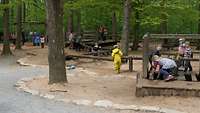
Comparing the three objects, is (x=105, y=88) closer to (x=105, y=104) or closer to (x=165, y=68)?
(x=165, y=68)

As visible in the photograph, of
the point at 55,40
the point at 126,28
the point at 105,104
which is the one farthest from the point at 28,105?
the point at 126,28

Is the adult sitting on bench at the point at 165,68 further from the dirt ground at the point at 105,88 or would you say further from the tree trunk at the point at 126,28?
the tree trunk at the point at 126,28

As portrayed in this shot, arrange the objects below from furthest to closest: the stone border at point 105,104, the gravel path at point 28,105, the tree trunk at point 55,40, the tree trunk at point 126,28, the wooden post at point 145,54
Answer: the tree trunk at point 126,28 → the tree trunk at point 55,40 → the wooden post at point 145,54 → the stone border at point 105,104 → the gravel path at point 28,105

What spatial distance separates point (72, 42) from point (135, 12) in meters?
4.61

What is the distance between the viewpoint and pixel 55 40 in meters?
14.5

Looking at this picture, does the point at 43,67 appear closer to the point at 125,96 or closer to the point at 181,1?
the point at 125,96

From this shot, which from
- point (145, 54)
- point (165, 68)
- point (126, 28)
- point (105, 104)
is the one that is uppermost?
point (126, 28)

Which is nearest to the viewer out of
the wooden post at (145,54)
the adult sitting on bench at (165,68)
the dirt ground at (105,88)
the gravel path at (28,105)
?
the gravel path at (28,105)

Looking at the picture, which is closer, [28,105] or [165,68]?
[28,105]

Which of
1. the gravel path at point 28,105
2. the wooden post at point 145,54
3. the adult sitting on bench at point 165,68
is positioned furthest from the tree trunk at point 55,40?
the adult sitting on bench at point 165,68

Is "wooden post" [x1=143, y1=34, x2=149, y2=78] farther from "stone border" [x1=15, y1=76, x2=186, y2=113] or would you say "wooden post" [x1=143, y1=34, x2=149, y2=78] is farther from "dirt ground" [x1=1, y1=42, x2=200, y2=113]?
"stone border" [x1=15, y1=76, x2=186, y2=113]

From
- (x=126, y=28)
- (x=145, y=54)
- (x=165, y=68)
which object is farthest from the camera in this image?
(x=126, y=28)

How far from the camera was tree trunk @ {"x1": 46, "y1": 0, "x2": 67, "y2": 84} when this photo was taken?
1445 centimetres

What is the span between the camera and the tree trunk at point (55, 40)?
14.5 m
